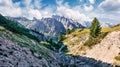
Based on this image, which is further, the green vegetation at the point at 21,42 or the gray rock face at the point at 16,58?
the green vegetation at the point at 21,42

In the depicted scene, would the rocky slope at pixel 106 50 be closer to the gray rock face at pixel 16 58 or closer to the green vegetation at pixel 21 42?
the green vegetation at pixel 21 42

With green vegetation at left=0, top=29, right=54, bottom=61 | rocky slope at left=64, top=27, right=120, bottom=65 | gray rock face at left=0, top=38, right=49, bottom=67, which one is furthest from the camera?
rocky slope at left=64, top=27, right=120, bottom=65

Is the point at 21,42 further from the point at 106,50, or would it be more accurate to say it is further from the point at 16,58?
the point at 106,50

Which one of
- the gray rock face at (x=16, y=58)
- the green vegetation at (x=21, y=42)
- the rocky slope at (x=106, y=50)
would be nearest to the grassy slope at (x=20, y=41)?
the green vegetation at (x=21, y=42)

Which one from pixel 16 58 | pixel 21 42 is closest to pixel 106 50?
pixel 21 42

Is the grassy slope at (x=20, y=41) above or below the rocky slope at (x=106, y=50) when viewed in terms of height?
above

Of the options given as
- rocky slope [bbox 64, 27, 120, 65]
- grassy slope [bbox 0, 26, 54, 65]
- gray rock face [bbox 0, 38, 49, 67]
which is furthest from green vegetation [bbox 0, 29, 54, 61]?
rocky slope [bbox 64, 27, 120, 65]

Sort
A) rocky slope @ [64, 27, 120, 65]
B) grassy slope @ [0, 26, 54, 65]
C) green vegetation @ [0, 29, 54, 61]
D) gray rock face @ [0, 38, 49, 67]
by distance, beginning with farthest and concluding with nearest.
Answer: rocky slope @ [64, 27, 120, 65] → grassy slope @ [0, 26, 54, 65] → green vegetation @ [0, 29, 54, 61] → gray rock face @ [0, 38, 49, 67]

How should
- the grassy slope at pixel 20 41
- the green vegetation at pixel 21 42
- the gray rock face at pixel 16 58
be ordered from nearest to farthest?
the gray rock face at pixel 16 58 < the green vegetation at pixel 21 42 < the grassy slope at pixel 20 41

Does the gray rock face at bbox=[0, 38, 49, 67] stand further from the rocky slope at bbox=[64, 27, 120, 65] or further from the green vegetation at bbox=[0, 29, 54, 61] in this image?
the rocky slope at bbox=[64, 27, 120, 65]

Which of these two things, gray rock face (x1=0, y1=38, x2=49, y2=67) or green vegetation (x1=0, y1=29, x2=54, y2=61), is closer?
gray rock face (x1=0, y1=38, x2=49, y2=67)

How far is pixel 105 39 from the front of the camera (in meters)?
115

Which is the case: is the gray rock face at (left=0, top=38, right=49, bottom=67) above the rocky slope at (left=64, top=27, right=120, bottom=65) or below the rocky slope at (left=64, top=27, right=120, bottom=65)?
above

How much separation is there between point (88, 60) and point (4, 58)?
5436cm
